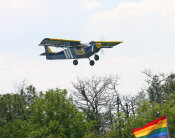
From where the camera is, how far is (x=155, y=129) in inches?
752

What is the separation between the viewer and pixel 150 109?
49031 millimetres

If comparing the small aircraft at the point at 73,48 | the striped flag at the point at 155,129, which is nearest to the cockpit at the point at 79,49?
the small aircraft at the point at 73,48

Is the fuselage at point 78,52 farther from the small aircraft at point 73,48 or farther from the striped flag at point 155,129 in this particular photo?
the striped flag at point 155,129

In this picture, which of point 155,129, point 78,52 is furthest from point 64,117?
point 155,129

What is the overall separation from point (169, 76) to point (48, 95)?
33647mm

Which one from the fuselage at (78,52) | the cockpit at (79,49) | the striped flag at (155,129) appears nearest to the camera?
the striped flag at (155,129)

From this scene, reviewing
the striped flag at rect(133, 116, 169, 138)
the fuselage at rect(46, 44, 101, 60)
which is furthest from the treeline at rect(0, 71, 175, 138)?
the striped flag at rect(133, 116, 169, 138)

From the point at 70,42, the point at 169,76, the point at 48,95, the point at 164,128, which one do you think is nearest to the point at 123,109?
the point at 169,76

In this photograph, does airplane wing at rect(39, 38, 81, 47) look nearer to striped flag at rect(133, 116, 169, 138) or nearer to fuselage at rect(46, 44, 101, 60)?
fuselage at rect(46, 44, 101, 60)

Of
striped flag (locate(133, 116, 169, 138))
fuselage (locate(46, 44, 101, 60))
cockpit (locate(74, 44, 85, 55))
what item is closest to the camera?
striped flag (locate(133, 116, 169, 138))

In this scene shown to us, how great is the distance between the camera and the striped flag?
62.0ft

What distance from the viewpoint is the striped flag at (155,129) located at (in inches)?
744

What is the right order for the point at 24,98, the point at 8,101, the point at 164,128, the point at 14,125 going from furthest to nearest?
the point at 24,98, the point at 8,101, the point at 14,125, the point at 164,128

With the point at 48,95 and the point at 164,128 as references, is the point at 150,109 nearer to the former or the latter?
the point at 48,95
